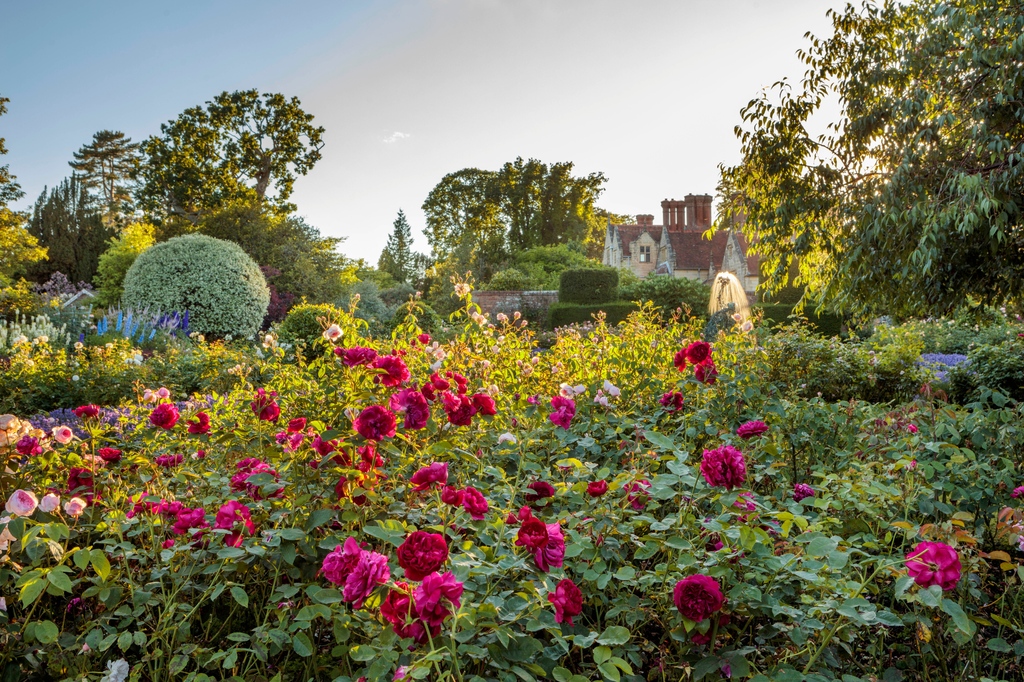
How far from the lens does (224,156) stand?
27.7m

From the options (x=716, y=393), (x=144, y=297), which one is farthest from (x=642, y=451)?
(x=144, y=297)

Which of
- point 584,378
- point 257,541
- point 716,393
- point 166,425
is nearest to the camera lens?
point 257,541

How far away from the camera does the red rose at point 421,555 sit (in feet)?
3.76

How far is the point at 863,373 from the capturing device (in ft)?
23.3

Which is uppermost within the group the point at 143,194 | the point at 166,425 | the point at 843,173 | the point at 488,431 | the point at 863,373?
the point at 143,194

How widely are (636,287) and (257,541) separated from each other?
18.3m

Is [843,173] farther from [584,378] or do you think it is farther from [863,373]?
[584,378]

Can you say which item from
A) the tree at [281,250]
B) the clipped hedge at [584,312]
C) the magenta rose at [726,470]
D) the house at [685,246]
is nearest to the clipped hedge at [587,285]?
the clipped hedge at [584,312]

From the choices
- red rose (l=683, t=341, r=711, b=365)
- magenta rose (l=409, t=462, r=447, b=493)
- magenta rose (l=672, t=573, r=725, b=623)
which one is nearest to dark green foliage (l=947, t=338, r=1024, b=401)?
red rose (l=683, t=341, r=711, b=365)

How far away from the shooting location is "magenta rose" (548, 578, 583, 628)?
1327mm

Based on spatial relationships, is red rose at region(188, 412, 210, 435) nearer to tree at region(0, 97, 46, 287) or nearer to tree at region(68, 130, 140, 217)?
tree at region(0, 97, 46, 287)

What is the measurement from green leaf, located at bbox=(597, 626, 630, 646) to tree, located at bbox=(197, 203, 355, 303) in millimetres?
17844

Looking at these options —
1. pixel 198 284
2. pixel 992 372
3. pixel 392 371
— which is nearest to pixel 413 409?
pixel 392 371

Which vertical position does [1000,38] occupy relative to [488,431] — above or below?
above
